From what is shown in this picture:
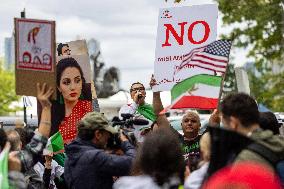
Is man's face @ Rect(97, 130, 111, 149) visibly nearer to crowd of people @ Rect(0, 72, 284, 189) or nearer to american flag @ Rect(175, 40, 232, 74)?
crowd of people @ Rect(0, 72, 284, 189)

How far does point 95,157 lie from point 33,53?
902 millimetres

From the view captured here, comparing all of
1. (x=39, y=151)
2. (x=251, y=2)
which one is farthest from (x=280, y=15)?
(x=39, y=151)

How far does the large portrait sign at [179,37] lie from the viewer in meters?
9.25

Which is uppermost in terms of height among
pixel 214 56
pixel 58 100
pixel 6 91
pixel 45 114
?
pixel 214 56

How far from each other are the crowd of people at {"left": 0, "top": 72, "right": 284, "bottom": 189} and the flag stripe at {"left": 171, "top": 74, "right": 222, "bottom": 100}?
0.49m

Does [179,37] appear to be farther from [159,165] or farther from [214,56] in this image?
[159,165]

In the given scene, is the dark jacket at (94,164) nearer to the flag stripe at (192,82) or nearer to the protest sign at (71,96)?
the flag stripe at (192,82)

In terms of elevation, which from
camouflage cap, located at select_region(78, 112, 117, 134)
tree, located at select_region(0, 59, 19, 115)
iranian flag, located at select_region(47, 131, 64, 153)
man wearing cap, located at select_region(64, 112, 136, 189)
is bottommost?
tree, located at select_region(0, 59, 19, 115)

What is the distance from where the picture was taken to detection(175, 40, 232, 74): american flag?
26.9 ft

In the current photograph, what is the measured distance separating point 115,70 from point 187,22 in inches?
2410

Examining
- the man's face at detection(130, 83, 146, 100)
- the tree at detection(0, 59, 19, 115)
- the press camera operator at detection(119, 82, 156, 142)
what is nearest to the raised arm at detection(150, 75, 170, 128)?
the press camera operator at detection(119, 82, 156, 142)

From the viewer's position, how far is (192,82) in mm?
7977

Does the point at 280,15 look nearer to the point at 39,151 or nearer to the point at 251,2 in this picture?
the point at 251,2

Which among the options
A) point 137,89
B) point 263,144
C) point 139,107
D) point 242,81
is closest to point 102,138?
point 263,144
